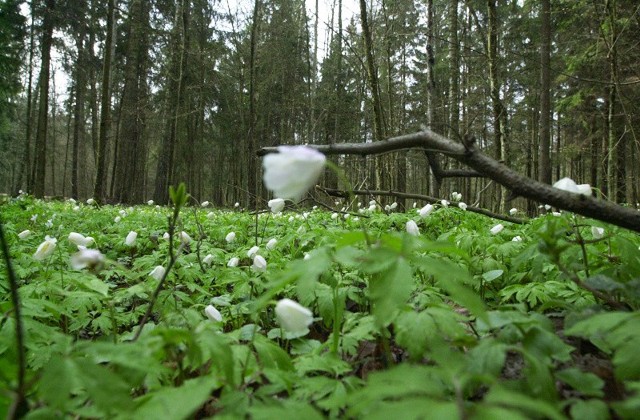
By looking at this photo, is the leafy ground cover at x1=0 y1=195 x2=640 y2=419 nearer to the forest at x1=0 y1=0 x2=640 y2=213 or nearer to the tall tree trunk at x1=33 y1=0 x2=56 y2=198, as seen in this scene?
the forest at x1=0 y1=0 x2=640 y2=213

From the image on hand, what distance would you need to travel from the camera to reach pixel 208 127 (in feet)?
77.6

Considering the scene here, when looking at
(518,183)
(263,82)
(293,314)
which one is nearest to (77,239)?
(293,314)

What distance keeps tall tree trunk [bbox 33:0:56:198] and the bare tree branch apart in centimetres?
1822

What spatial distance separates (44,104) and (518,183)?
20023mm

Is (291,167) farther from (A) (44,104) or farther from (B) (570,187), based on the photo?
(A) (44,104)

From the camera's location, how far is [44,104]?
16.2 meters

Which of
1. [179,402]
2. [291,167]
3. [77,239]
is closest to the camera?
[179,402]

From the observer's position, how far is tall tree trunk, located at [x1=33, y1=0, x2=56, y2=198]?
15.7 meters

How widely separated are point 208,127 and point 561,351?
80.5 feet

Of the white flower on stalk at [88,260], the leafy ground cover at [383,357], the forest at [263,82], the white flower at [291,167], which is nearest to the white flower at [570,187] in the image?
the leafy ground cover at [383,357]

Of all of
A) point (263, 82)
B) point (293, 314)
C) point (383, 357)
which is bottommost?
point (383, 357)

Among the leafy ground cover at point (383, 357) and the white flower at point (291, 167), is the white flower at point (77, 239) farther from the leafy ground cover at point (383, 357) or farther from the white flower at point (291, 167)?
the white flower at point (291, 167)

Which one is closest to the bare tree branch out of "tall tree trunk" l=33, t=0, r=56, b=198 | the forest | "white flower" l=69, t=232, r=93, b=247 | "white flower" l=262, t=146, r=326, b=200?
"white flower" l=262, t=146, r=326, b=200

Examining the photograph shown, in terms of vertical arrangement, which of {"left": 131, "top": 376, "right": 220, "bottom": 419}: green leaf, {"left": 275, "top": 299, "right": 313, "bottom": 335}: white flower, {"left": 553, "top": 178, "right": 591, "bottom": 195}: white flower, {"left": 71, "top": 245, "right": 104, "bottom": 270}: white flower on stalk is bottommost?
{"left": 131, "top": 376, "right": 220, "bottom": 419}: green leaf
